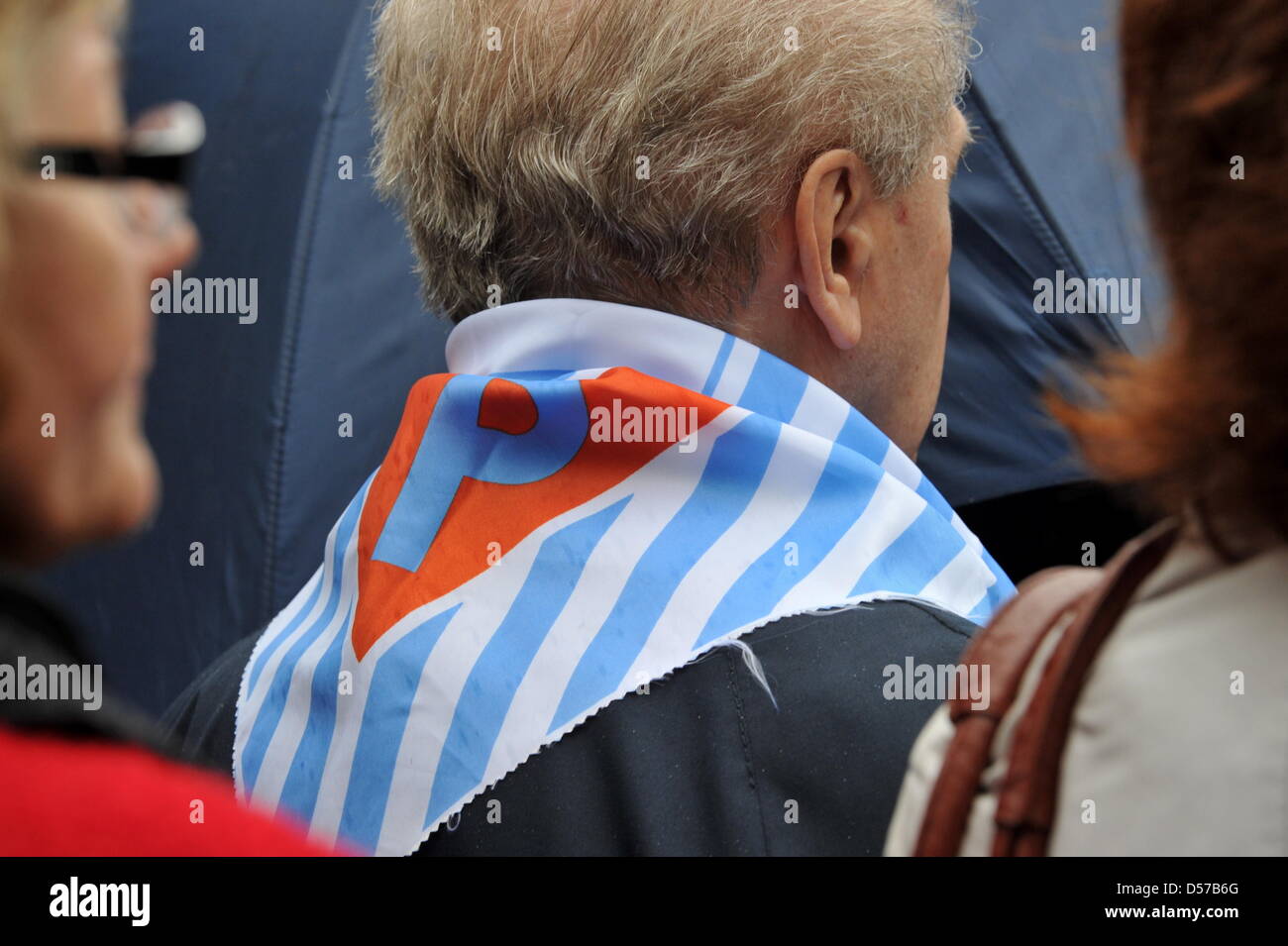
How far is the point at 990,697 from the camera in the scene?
93cm

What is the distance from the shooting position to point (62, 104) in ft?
2.20

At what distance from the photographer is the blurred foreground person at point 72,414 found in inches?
24.3

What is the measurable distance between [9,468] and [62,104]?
158 mm

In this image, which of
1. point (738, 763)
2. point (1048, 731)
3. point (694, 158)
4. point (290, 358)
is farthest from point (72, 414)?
point (290, 358)

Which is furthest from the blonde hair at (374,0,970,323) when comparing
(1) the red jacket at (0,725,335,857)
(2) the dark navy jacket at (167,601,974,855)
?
(1) the red jacket at (0,725,335,857)

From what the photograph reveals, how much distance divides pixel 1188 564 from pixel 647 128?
850 mm

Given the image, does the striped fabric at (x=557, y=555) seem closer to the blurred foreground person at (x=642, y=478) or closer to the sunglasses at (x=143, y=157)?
the blurred foreground person at (x=642, y=478)

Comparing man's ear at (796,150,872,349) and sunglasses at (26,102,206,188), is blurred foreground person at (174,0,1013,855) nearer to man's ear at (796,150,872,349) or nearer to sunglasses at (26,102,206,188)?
man's ear at (796,150,872,349)

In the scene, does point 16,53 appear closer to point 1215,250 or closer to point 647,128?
point 1215,250

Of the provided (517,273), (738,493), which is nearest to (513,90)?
(517,273)

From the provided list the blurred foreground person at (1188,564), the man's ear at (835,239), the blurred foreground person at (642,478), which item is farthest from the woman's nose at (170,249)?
the man's ear at (835,239)

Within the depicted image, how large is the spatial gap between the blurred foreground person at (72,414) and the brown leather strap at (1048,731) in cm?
39

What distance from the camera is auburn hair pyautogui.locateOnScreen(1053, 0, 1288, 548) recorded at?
80 cm

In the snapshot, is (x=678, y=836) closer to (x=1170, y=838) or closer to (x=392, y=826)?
(x=392, y=826)
